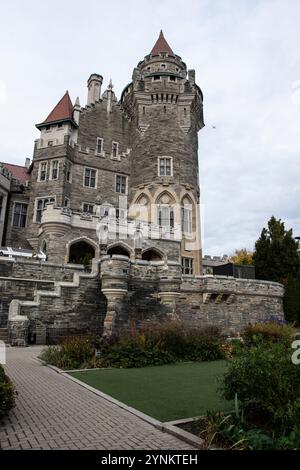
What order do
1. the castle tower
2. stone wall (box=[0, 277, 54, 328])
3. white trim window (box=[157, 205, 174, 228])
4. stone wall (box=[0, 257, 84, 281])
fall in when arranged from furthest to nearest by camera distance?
A: the castle tower
white trim window (box=[157, 205, 174, 228])
stone wall (box=[0, 257, 84, 281])
stone wall (box=[0, 277, 54, 328])

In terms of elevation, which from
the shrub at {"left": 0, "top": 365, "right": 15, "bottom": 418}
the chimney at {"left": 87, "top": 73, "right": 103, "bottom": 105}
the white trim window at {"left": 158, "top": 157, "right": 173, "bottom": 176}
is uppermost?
the chimney at {"left": 87, "top": 73, "right": 103, "bottom": 105}

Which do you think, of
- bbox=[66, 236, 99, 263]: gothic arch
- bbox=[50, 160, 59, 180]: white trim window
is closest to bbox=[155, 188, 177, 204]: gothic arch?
bbox=[66, 236, 99, 263]: gothic arch

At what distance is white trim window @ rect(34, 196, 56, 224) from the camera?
92.8ft

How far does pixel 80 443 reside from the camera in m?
4.62

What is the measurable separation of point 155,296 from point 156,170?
592 inches

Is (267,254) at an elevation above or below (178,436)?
above

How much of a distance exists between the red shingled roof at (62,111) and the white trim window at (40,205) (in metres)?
7.19

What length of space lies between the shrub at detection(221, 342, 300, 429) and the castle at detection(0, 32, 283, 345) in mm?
11450

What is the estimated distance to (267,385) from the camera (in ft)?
17.5

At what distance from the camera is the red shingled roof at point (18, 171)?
113ft

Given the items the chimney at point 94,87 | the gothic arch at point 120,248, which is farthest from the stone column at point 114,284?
the chimney at point 94,87

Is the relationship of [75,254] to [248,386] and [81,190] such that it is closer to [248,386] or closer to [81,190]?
[81,190]

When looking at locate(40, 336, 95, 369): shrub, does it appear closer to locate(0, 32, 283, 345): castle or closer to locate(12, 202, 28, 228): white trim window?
locate(0, 32, 283, 345): castle

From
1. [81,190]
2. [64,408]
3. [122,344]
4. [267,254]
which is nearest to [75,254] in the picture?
[81,190]
